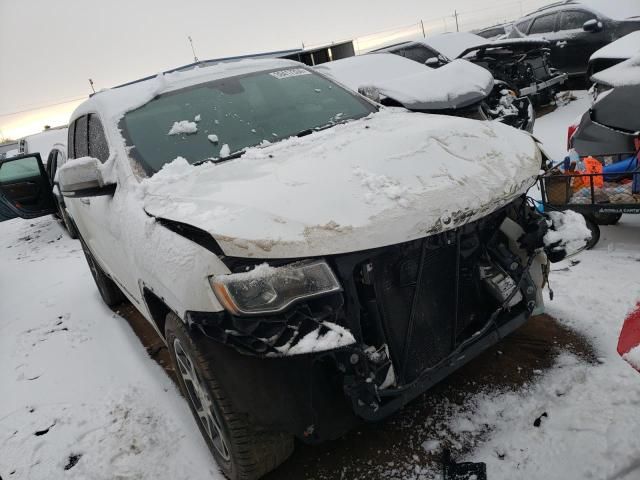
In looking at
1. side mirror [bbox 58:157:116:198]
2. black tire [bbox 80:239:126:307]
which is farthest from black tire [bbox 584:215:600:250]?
black tire [bbox 80:239:126:307]

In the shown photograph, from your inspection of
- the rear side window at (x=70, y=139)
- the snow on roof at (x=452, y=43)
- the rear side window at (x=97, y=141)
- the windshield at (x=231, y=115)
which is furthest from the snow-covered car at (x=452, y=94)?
the snow on roof at (x=452, y=43)

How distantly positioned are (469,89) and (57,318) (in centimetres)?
452

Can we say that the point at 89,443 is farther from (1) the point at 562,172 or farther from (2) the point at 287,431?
(1) the point at 562,172

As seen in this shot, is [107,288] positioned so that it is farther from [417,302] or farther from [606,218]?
[606,218]

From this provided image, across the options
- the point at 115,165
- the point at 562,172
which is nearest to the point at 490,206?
the point at 115,165

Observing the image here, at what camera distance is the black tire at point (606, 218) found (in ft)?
13.0

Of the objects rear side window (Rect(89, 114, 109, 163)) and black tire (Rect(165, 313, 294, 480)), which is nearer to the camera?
black tire (Rect(165, 313, 294, 480))

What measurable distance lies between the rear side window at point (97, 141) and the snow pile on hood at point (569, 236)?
98.4 inches

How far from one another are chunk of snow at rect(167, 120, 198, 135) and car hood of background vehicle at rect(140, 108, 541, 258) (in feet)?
1.01

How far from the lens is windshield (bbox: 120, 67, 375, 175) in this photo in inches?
102

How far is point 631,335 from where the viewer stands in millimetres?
1493

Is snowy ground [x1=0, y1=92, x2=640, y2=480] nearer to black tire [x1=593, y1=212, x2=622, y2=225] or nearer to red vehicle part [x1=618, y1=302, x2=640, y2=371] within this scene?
black tire [x1=593, y1=212, x2=622, y2=225]

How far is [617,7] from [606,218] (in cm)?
790

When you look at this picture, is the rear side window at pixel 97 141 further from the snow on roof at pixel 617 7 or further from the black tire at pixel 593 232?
the snow on roof at pixel 617 7
